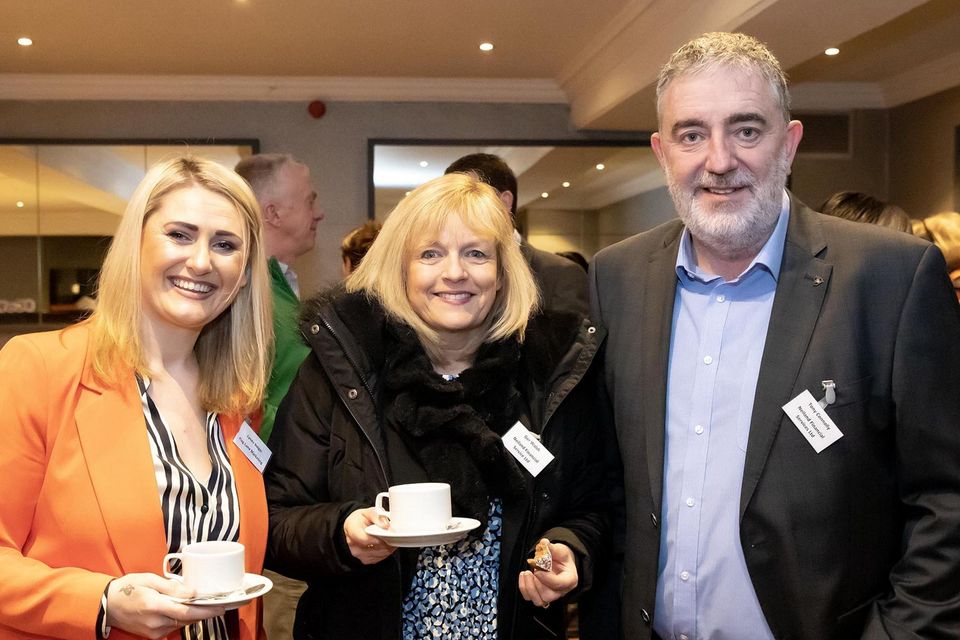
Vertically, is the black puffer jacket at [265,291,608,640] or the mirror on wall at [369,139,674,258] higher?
the mirror on wall at [369,139,674,258]

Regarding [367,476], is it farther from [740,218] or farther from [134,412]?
[740,218]

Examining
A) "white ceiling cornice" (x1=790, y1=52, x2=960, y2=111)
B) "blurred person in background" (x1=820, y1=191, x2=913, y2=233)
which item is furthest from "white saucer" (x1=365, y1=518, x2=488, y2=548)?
"white ceiling cornice" (x1=790, y1=52, x2=960, y2=111)

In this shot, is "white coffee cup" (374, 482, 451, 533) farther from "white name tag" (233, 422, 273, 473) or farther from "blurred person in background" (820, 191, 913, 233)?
"blurred person in background" (820, 191, 913, 233)

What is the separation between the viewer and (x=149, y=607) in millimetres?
1636

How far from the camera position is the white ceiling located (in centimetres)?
550

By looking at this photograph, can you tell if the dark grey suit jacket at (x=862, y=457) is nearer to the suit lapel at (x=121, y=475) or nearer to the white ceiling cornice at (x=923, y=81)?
the suit lapel at (x=121, y=475)

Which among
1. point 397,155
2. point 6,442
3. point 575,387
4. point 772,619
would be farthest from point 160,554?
point 397,155

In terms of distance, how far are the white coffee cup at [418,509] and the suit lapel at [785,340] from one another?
1.87 ft

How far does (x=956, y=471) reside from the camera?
175 cm

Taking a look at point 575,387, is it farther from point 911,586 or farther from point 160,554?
point 160,554

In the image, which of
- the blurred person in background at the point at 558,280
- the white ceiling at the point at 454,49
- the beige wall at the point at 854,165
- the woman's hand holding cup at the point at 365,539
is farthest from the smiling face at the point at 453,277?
the beige wall at the point at 854,165

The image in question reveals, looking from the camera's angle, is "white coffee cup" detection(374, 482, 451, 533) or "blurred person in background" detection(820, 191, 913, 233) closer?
"white coffee cup" detection(374, 482, 451, 533)

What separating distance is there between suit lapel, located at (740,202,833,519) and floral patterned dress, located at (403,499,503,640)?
602mm

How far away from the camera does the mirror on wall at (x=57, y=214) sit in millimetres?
7566
